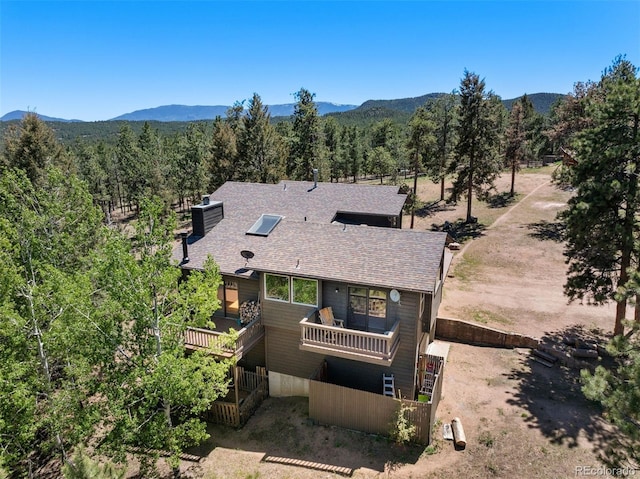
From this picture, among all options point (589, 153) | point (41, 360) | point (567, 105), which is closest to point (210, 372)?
point (41, 360)

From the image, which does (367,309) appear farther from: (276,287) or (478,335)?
(478,335)

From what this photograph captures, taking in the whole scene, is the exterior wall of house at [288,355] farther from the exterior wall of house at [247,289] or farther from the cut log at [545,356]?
the cut log at [545,356]

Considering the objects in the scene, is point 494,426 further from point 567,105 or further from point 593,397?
point 567,105

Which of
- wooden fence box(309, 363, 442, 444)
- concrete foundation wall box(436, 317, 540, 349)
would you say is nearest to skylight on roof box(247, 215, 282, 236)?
wooden fence box(309, 363, 442, 444)

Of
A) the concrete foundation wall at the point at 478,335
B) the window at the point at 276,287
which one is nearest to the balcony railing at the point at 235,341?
the window at the point at 276,287

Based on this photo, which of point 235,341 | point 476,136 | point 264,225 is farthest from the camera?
point 476,136

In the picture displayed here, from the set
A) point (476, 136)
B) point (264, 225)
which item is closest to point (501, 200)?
point (476, 136)
